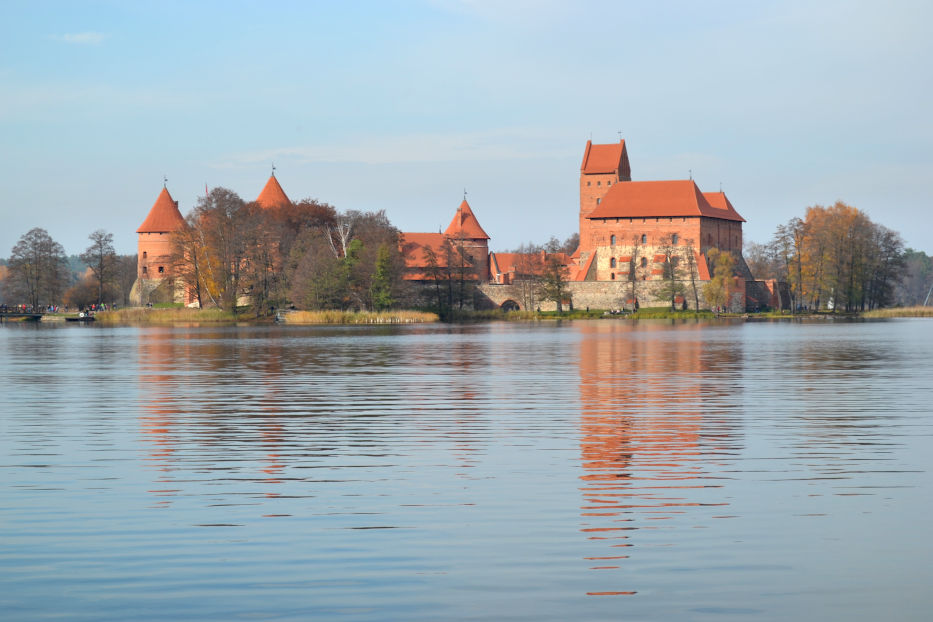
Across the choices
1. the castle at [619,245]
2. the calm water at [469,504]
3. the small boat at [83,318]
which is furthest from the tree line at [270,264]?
the calm water at [469,504]

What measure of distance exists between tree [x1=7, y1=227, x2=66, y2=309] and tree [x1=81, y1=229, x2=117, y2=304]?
198 inches

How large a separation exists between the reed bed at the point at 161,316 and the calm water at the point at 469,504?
56.3 meters

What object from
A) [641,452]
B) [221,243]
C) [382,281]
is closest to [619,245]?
[382,281]

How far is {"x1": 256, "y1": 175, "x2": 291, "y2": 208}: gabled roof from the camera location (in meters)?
96.9

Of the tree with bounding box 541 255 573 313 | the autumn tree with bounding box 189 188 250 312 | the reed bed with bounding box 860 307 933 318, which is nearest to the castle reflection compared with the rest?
the autumn tree with bounding box 189 188 250 312

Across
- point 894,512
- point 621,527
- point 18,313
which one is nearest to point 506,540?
point 621,527

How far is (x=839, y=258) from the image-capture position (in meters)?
85.6

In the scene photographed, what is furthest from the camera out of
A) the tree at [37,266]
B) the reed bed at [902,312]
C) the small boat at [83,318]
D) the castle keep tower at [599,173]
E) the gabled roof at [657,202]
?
the castle keep tower at [599,173]

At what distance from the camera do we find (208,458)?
461 inches

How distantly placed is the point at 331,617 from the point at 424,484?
4178 millimetres

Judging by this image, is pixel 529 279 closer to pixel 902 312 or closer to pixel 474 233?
pixel 474 233

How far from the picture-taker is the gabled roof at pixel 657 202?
101812mm

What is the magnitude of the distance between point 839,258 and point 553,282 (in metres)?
22.8

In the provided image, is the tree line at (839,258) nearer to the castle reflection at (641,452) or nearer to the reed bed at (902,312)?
the reed bed at (902,312)
